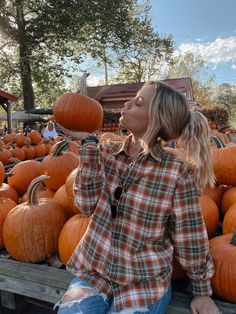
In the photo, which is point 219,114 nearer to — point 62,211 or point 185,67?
point 62,211

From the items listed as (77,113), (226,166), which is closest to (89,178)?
(77,113)

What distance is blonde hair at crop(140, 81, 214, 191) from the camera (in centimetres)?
160

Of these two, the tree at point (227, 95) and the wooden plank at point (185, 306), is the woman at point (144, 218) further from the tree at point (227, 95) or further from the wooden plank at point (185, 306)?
the tree at point (227, 95)

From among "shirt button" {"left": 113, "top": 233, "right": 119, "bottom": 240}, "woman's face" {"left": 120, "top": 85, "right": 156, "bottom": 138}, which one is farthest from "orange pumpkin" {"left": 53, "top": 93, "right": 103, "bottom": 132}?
"shirt button" {"left": 113, "top": 233, "right": 119, "bottom": 240}

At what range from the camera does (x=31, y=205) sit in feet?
7.37

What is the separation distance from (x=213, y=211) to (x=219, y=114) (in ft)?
47.4

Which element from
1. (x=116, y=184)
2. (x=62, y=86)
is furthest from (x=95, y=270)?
(x=62, y=86)

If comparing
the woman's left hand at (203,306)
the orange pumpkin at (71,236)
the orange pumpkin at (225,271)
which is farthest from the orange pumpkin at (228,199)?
the orange pumpkin at (71,236)

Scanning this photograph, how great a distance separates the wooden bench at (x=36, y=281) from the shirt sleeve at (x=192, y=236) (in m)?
0.17

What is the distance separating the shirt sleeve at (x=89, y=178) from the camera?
162 centimetres

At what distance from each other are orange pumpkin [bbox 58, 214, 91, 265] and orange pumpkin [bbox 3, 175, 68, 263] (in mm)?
124

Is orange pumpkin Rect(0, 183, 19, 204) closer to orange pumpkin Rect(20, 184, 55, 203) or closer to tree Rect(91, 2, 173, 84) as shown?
orange pumpkin Rect(20, 184, 55, 203)

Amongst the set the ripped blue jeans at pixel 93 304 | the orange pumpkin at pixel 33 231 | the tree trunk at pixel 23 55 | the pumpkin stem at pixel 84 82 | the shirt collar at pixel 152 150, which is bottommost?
the ripped blue jeans at pixel 93 304

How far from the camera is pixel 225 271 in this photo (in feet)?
5.45
